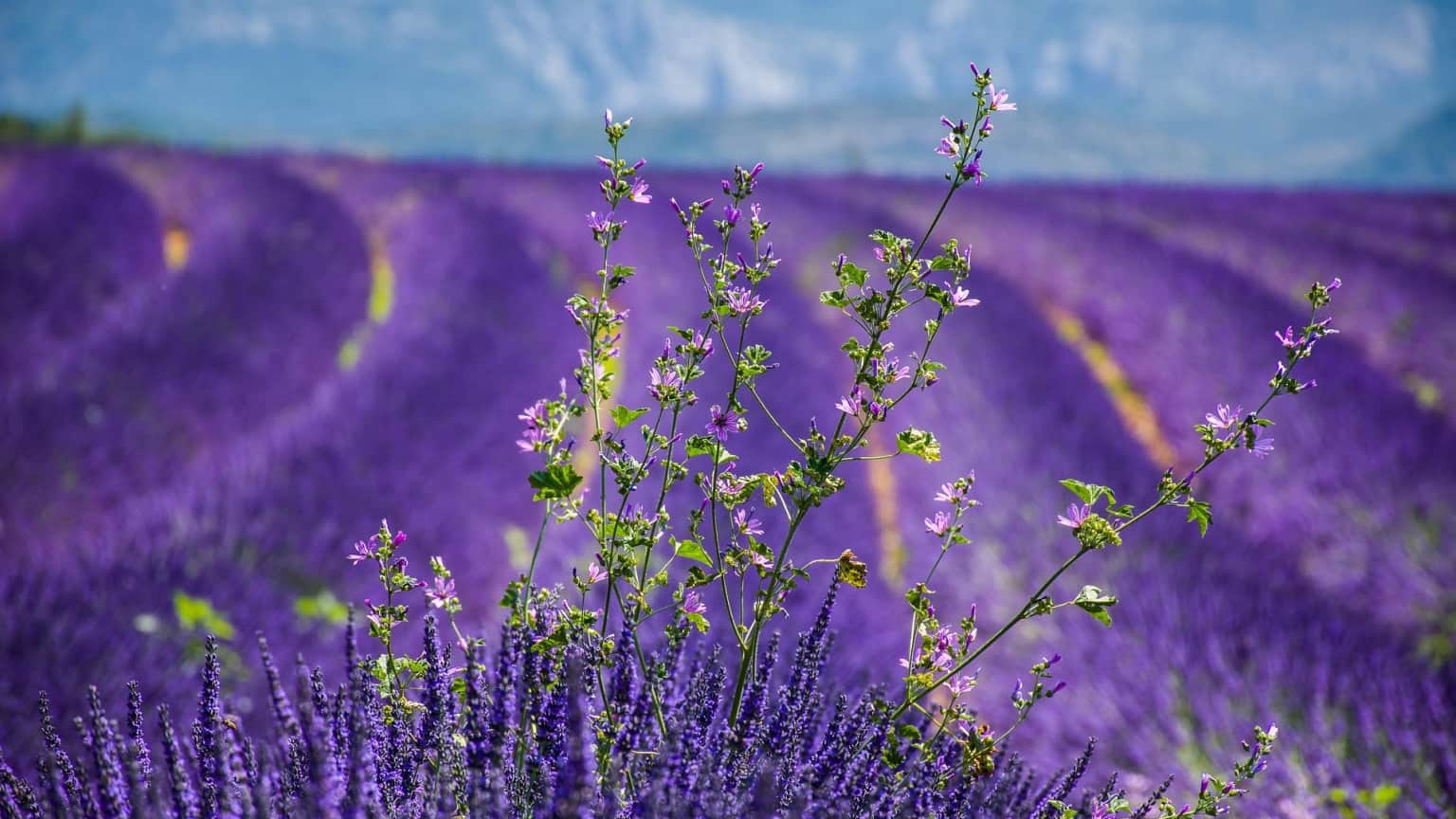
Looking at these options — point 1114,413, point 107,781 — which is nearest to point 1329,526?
point 1114,413

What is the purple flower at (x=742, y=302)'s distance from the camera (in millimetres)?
992

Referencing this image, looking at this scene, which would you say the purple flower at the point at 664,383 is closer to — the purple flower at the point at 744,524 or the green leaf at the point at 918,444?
the purple flower at the point at 744,524

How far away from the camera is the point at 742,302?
1.00 meters

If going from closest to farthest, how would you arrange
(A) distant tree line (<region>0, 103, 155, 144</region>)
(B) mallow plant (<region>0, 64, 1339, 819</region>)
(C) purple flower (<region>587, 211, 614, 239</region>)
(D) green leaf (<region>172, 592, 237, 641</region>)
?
1. (B) mallow plant (<region>0, 64, 1339, 819</region>)
2. (C) purple flower (<region>587, 211, 614, 239</region>)
3. (D) green leaf (<region>172, 592, 237, 641</region>)
4. (A) distant tree line (<region>0, 103, 155, 144</region>)

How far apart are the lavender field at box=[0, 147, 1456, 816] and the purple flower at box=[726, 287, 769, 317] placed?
626 millimetres

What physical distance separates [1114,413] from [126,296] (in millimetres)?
6813

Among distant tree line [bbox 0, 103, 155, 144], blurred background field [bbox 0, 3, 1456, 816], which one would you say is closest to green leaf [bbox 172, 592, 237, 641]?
blurred background field [bbox 0, 3, 1456, 816]

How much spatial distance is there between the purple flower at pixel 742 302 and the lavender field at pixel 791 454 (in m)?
0.63

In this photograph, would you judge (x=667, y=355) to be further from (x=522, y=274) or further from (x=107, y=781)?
(x=522, y=274)

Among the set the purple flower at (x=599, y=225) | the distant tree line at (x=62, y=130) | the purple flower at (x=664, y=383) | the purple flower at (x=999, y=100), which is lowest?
the purple flower at (x=664, y=383)

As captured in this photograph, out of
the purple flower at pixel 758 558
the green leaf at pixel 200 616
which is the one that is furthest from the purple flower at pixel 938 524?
the green leaf at pixel 200 616

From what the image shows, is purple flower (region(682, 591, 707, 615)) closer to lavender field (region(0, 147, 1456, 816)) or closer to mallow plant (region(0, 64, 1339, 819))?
mallow plant (region(0, 64, 1339, 819))

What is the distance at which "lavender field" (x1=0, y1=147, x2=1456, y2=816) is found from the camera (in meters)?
2.32

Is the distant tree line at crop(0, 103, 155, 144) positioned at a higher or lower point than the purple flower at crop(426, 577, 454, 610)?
higher
